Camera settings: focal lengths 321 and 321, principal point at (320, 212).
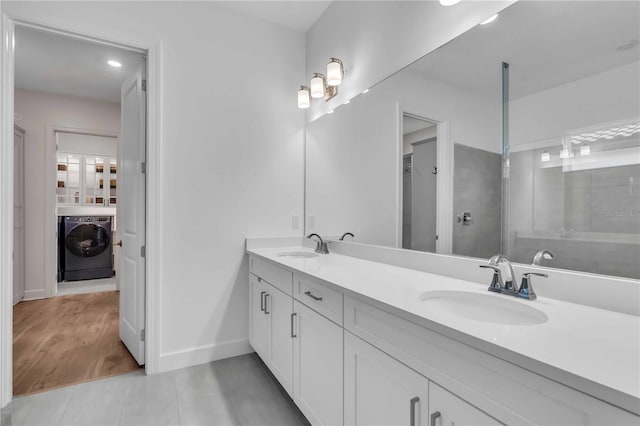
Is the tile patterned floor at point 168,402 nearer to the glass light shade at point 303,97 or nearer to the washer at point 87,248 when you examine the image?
the glass light shade at point 303,97

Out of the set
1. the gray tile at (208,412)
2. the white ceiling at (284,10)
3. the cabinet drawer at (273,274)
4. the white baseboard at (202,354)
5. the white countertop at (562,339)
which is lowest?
the gray tile at (208,412)

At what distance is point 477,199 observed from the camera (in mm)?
1437

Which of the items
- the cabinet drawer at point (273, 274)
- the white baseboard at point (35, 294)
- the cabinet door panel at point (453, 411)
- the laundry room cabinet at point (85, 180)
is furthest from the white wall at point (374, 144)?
the laundry room cabinet at point (85, 180)

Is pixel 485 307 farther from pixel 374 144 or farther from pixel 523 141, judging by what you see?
pixel 374 144

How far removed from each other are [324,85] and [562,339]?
2.29 m

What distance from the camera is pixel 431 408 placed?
898 millimetres

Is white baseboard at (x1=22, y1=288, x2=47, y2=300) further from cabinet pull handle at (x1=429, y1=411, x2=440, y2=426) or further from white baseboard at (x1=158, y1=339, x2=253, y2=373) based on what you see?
cabinet pull handle at (x1=429, y1=411, x2=440, y2=426)

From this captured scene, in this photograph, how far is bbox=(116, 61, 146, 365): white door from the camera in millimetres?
2379

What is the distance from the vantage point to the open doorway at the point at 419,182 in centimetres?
169

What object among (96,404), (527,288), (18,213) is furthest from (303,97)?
(18,213)

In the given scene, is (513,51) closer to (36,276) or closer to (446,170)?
(446,170)

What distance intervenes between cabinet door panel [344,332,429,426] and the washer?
5804mm

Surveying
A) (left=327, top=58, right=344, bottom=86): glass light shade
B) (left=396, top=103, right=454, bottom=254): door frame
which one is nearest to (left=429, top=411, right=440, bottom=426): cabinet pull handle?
(left=396, top=103, right=454, bottom=254): door frame

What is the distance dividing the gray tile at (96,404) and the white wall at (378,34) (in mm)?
2445
